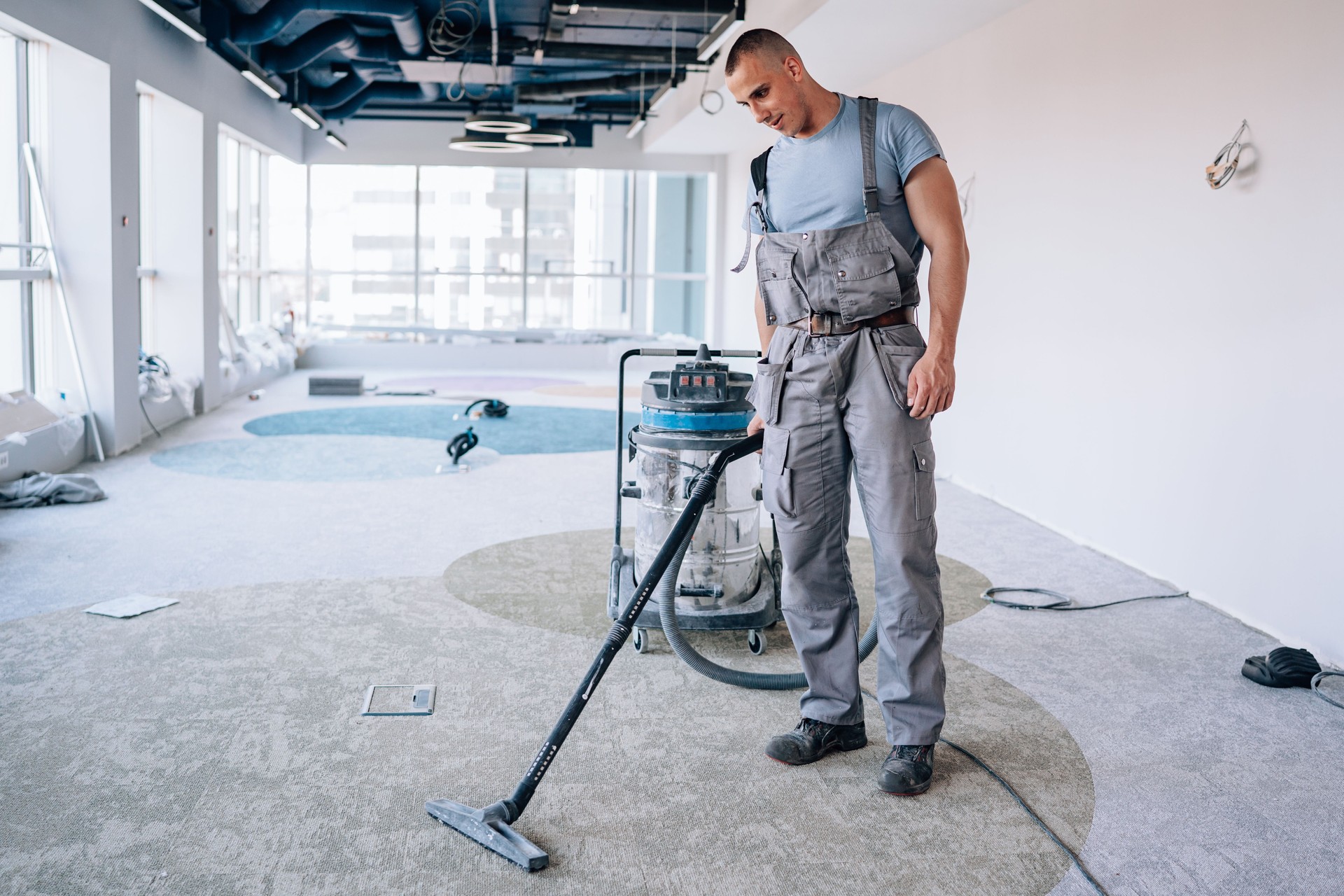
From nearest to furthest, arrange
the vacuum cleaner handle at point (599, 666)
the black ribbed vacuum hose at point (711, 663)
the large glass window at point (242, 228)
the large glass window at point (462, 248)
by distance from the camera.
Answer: the vacuum cleaner handle at point (599, 666) → the black ribbed vacuum hose at point (711, 663) → the large glass window at point (242, 228) → the large glass window at point (462, 248)

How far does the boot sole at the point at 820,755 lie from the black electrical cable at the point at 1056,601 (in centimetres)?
133

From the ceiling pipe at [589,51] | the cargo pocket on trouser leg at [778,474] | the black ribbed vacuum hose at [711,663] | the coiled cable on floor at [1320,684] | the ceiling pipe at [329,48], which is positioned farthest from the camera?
the ceiling pipe at [589,51]

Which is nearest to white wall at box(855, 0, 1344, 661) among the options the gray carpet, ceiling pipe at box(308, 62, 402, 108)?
the gray carpet

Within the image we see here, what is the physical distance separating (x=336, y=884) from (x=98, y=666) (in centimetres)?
135

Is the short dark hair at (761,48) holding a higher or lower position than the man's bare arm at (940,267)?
higher

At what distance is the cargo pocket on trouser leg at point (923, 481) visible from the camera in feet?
7.11

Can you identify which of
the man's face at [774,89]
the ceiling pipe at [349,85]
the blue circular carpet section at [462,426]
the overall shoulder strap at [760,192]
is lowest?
the blue circular carpet section at [462,426]

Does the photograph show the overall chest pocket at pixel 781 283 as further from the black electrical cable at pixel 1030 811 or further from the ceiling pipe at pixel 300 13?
the ceiling pipe at pixel 300 13

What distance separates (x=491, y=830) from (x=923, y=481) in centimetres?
105

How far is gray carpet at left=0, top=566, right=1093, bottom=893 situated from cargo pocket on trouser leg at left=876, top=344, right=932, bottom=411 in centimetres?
80

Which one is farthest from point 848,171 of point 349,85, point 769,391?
point 349,85

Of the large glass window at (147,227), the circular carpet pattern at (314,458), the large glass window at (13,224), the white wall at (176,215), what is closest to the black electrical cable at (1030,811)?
the circular carpet pattern at (314,458)

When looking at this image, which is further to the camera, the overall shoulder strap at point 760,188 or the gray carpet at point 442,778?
the overall shoulder strap at point 760,188

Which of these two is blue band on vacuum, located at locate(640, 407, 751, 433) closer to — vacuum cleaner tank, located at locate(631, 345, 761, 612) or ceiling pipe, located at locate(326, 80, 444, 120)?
vacuum cleaner tank, located at locate(631, 345, 761, 612)
